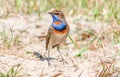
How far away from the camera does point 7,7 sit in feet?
33.4

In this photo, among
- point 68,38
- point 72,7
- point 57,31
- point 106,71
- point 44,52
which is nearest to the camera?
point 106,71

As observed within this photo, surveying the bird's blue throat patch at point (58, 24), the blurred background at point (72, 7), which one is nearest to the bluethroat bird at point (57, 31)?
the bird's blue throat patch at point (58, 24)

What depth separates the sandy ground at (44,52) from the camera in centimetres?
692

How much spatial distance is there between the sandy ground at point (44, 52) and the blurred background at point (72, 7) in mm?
186

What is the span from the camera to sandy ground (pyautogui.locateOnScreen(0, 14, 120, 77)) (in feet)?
22.7

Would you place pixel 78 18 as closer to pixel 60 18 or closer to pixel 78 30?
pixel 78 30

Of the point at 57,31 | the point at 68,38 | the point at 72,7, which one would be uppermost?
the point at 57,31

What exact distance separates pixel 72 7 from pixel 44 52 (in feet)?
8.64

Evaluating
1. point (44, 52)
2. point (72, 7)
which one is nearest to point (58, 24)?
point (44, 52)

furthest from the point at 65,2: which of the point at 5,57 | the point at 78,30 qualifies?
the point at 5,57

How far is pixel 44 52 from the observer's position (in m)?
8.27

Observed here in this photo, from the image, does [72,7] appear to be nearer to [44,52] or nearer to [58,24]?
[44,52]

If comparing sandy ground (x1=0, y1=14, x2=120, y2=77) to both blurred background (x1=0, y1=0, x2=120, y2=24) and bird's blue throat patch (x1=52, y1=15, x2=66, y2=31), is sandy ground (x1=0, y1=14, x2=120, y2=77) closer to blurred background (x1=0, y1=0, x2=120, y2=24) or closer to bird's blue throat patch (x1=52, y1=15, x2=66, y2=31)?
blurred background (x1=0, y1=0, x2=120, y2=24)

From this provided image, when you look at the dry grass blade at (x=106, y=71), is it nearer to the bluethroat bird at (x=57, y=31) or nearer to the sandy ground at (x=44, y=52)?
the sandy ground at (x=44, y=52)
